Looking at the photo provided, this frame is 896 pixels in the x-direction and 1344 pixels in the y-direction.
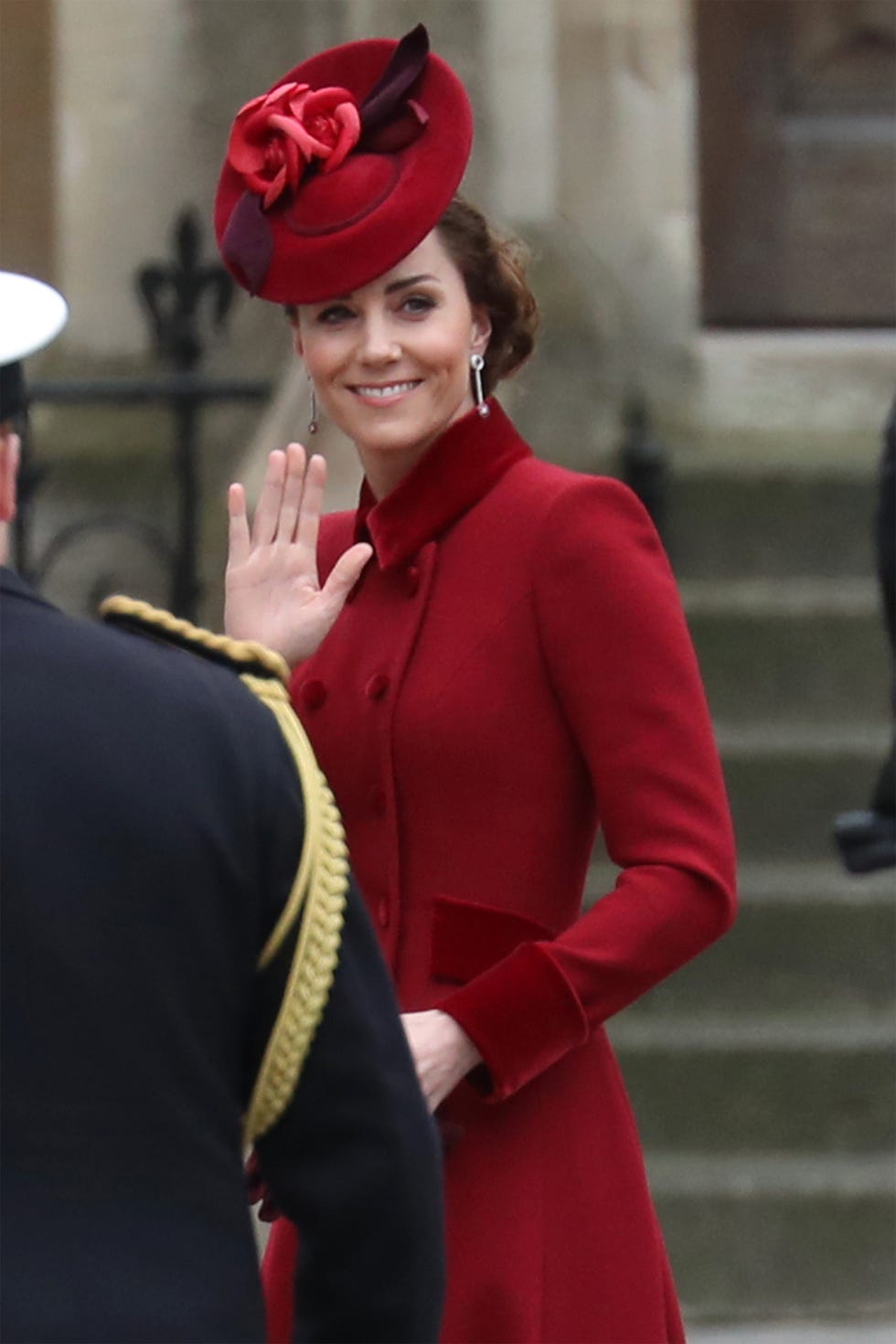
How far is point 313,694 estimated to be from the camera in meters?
2.75

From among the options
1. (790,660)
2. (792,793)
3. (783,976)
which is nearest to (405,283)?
(783,976)

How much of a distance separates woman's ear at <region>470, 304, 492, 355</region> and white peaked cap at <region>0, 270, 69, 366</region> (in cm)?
98

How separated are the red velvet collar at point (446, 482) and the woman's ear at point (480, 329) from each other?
0.07 m

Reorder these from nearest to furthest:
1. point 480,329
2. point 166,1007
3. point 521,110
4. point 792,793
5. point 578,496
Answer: point 166,1007 < point 578,496 < point 480,329 < point 792,793 < point 521,110

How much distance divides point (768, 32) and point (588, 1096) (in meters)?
4.32

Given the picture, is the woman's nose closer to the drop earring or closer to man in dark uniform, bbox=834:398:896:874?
the drop earring

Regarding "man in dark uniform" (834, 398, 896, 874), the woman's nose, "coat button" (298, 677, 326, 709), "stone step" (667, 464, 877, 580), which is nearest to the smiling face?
the woman's nose

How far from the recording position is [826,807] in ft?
17.8

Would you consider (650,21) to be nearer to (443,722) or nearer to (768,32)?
(768,32)

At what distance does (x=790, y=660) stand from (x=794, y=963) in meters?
0.69

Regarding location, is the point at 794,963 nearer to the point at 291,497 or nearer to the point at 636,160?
the point at 636,160

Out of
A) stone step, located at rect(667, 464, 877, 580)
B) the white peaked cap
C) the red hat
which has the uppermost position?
the white peaked cap

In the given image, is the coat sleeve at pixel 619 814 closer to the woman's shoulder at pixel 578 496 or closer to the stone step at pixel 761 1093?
the woman's shoulder at pixel 578 496

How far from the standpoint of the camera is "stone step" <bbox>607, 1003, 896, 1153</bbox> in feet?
16.5
